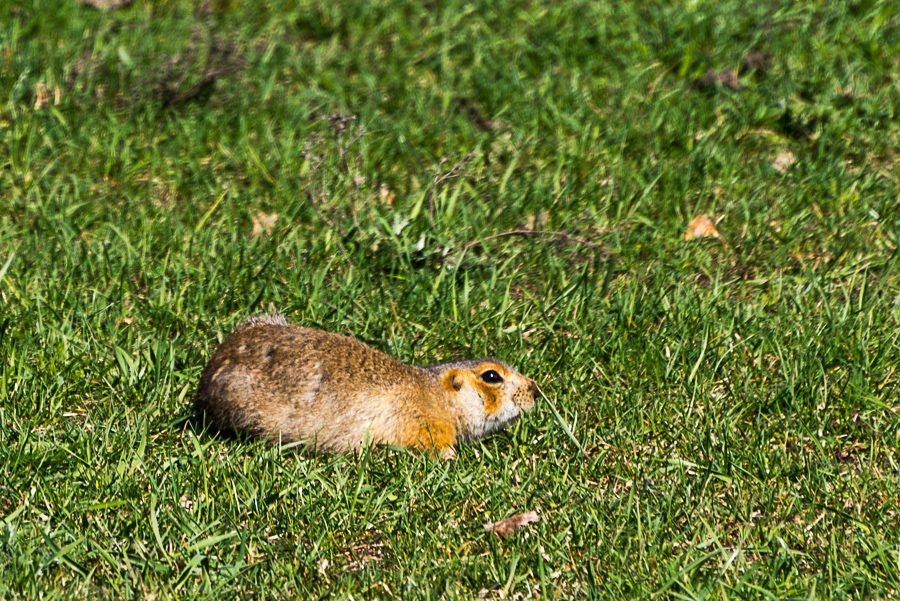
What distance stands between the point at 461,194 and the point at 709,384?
6.47ft

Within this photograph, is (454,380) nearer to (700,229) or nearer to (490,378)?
(490,378)

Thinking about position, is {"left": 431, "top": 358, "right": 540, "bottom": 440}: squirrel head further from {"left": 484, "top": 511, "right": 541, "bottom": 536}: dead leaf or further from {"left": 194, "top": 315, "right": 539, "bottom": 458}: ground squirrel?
{"left": 484, "top": 511, "right": 541, "bottom": 536}: dead leaf

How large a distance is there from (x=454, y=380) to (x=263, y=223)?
6.04 feet

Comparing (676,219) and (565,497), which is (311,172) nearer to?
(676,219)

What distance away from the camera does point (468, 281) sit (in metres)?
5.04

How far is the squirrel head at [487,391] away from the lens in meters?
4.29

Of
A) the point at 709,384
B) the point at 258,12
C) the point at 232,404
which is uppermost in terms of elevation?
the point at 258,12

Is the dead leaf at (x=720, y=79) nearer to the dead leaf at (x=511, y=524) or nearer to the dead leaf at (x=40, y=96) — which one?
the dead leaf at (x=511, y=524)

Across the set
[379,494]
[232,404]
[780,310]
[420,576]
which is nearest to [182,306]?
[232,404]

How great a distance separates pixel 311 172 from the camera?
19.2 feet

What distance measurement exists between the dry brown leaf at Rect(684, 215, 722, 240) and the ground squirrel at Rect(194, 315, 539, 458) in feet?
5.43

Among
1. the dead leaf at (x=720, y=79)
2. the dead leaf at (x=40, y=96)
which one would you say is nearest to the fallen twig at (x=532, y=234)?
the dead leaf at (x=720, y=79)

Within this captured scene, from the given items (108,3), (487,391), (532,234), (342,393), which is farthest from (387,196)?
(108,3)

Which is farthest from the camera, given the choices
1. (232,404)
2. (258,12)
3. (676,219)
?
(258,12)
